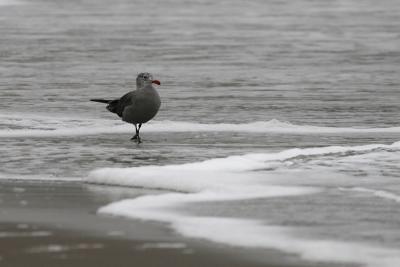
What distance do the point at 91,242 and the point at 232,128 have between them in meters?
7.36

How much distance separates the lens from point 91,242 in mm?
7586

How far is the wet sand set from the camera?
7.02 m

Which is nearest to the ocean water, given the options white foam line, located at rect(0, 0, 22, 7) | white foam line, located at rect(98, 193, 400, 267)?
white foam line, located at rect(98, 193, 400, 267)

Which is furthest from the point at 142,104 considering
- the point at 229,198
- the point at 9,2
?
the point at 9,2

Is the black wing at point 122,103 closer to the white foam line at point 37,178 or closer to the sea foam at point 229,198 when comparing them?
the sea foam at point 229,198

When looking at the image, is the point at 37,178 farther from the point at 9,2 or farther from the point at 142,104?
the point at 9,2

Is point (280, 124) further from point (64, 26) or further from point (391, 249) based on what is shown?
point (64, 26)

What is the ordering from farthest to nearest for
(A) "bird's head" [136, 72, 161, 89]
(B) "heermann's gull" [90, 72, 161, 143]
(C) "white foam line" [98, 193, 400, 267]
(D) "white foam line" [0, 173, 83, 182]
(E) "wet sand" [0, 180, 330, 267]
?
(A) "bird's head" [136, 72, 161, 89] < (B) "heermann's gull" [90, 72, 161, 143] < (D) "white foam line" [0, 173, 83, 182] < (C) "white foam line" [98, 193, 400, 267] < (E) "wet sand" [0, 180, 330, 267]

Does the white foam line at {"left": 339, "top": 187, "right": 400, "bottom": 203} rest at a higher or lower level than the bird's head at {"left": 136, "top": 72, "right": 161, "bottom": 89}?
lower

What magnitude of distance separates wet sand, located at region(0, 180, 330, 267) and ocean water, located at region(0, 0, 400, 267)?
216 mm

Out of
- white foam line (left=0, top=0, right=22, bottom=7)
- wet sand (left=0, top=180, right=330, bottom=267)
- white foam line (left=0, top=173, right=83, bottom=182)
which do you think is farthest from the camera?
white foam line (left=0, top=0, right=22, bottom=7)

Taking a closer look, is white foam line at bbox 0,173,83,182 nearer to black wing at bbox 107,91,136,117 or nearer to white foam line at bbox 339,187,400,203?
white foam line at bbox 339,187,400,203

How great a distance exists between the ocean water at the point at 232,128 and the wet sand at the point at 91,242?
216 millimetres

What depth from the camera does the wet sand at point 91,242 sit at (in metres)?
7.02
